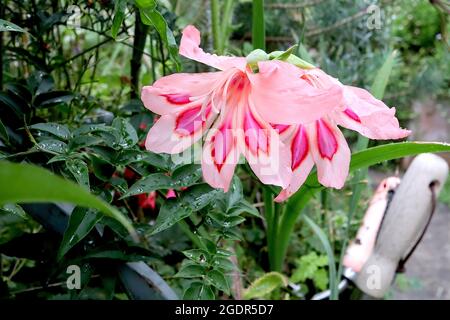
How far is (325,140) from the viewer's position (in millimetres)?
352

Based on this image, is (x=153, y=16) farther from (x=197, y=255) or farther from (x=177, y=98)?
(x=197, y=255)

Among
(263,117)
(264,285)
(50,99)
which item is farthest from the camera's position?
(264,285)

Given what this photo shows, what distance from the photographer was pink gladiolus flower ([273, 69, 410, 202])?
328 millimetres

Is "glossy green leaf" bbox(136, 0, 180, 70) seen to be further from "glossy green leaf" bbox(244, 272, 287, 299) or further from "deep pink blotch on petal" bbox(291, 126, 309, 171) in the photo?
"glossy green leaf" bbox(244, 272, 287, 299)

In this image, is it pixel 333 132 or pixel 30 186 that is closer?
pixel 30 186

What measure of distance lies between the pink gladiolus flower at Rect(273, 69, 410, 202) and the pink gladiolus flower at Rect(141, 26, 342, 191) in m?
0.03

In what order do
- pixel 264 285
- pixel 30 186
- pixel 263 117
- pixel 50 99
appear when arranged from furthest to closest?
pixel 264 285 → pixel 50 99 → pixel 263 117 → pixel 30 186

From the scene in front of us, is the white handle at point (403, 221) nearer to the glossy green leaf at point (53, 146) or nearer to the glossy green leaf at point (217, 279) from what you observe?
the glossy green leaf at point (217, 279)

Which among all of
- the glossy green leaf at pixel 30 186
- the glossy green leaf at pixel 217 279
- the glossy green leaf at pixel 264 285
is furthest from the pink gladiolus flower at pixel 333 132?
the glossy green leaf at pixel 264 285

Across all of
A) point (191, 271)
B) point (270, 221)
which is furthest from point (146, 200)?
point (191, 271)

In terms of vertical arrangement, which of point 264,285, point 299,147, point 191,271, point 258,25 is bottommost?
point 264,285

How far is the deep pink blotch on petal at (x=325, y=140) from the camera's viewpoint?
349 mm

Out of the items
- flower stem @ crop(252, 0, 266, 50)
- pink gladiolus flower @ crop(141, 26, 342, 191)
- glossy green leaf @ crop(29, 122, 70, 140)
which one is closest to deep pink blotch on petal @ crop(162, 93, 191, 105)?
pink gladiolus flower @ crop(141, 26, 342, 191)

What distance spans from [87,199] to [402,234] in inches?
24.1
